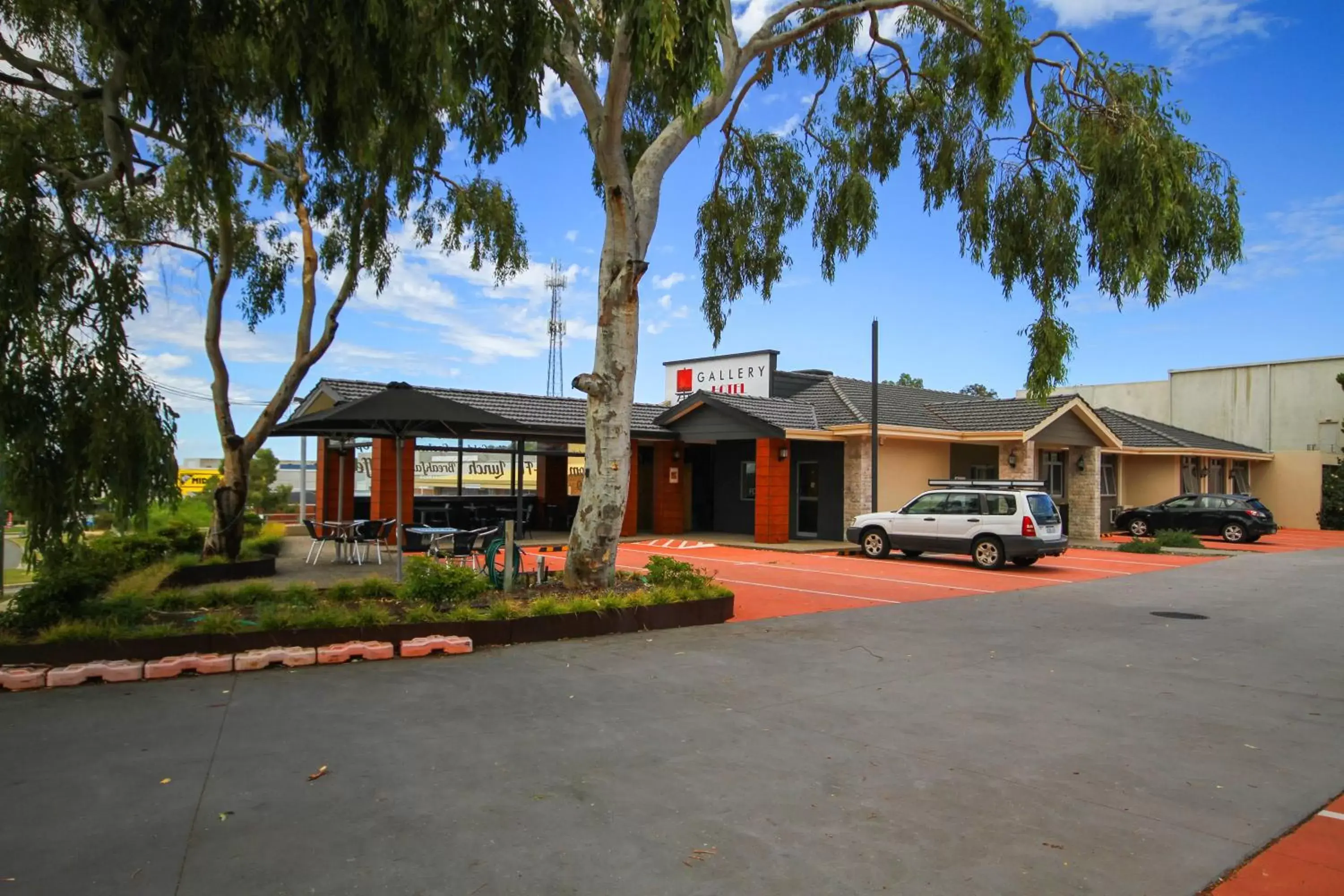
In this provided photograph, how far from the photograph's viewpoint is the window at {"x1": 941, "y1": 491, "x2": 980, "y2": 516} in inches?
721

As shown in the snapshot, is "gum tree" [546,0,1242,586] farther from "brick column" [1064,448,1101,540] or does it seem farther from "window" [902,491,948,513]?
"brick column" [1064,448,1101,540]

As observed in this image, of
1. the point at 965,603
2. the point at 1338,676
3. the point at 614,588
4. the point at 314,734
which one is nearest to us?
the point at 314,734

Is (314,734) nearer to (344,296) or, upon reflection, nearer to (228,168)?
(228,168)

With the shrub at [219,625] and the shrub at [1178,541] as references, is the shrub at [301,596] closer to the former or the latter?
the shrub at [219,625]

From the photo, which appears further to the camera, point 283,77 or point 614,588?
point 614,588

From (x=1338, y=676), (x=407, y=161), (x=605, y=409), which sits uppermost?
(x=407, y=161)

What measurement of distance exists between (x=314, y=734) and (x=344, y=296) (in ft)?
34.6

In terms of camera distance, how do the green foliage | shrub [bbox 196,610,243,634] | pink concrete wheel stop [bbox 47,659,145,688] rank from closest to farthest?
pink concrete wheel stop [bbox 47,659,145,688]
shrub [bbox 196,610,243,634]
the green foliage

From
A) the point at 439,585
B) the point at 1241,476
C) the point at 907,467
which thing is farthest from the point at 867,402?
the point at 1241,476

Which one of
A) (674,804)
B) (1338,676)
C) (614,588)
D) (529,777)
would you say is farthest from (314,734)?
(1338,676)

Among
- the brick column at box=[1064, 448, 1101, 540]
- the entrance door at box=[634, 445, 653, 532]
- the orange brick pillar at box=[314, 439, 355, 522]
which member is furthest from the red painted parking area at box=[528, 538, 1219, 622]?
the orange brick pillar at box=[314, 439, 355, 522]

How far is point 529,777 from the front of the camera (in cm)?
513

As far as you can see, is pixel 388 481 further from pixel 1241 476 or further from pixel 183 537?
pixel 1241 476

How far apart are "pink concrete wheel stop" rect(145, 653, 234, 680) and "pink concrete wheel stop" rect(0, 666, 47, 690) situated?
2.27 feet
